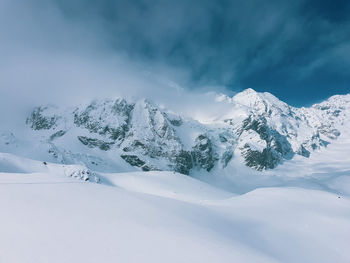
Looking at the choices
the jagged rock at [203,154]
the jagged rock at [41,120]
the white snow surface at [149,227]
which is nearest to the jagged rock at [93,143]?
the jagged rock at [41,120]

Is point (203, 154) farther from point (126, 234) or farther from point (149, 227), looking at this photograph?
point (126, 234)

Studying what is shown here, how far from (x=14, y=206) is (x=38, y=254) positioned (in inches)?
98.9

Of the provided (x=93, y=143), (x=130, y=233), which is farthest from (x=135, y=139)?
(x=130, y=233)

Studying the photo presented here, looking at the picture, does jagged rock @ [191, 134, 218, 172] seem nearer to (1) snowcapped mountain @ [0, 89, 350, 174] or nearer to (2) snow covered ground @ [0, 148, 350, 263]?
(1) snowcapped mountain @ [0, 89, 350, 174]

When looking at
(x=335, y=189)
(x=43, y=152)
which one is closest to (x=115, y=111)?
(x=43, y=152)

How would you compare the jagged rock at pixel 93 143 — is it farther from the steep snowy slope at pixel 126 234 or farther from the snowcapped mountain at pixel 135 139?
the steep snowy slope at pixel 126 234

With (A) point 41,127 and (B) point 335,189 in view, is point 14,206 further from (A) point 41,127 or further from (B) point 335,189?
(A) point 41,127

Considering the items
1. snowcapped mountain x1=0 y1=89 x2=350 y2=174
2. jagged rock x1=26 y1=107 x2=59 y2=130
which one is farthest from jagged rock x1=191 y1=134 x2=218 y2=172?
jagged rock x1=26 y1=107 x2=59 y2=130

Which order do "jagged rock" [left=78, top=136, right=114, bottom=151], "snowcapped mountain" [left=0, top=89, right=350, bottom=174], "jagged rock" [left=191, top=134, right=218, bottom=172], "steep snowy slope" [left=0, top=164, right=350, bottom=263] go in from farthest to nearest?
"jagged rock" [left=191, top=134, right=218, bottom=172]
"jagged rock" [left=78, top=136, right=114, bottom=151]
"snowcapped mountain" [left=0, top=89, right=350, bottom=174]
"steep snowy slope" [left=0, top=164, right=350, bottom=263]

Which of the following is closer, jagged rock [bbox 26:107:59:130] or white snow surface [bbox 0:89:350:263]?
white snow surface [bbox 0:89:350:263]

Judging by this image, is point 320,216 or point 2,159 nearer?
point 320,216

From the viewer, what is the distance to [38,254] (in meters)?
4.21

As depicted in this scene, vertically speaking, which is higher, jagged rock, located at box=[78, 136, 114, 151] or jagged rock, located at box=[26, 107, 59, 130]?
jagged rock, located at box=[26, 107, 59, 130]

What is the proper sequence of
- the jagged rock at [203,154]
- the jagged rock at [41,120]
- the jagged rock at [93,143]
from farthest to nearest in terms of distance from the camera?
1. the jagged rock at [41,120]
2. the jagged rock at [203,154]
3. the jagged rock at [93,143]
